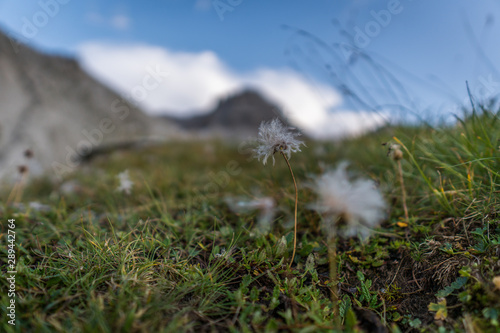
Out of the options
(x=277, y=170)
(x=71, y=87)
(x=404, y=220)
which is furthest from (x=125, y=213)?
(x=71, y=87)

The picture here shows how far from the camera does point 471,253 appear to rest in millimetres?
1472

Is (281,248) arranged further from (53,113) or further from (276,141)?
(53,113)

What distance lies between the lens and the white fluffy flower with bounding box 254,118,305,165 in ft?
4.49

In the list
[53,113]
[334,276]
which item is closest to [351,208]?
[334,276]

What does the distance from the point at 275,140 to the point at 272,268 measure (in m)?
0.65

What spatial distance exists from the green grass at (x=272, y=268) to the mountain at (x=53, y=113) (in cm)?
342

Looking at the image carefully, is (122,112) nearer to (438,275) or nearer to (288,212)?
(288,212)

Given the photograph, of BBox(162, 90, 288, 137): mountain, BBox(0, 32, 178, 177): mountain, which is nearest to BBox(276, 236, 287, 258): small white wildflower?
BBox(0, 32, 178, 177): mountain

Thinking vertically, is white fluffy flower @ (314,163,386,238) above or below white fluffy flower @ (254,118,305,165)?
below

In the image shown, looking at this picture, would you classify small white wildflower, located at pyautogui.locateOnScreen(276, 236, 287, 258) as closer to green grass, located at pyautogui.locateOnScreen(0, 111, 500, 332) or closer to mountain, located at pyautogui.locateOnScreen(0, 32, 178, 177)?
green grass, located at pyautogui.locateOnScreen(0, 111, 500, 332)

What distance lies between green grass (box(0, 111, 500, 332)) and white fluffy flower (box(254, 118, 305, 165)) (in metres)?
0.54

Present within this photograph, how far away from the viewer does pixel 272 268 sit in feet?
5.03

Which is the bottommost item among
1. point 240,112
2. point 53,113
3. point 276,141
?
point 53,113

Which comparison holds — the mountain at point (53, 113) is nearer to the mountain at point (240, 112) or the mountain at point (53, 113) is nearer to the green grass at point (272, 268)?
the green grass at point (272, 268)
